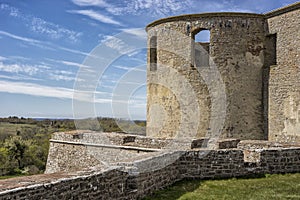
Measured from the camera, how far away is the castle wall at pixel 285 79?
500 inches

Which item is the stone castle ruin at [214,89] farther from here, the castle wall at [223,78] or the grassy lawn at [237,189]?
the grassy lawn at [237,189]

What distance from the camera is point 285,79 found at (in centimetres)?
1313

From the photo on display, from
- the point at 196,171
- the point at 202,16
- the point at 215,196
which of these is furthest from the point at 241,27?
the point at 215,196

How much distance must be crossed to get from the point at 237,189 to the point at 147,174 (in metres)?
1.94

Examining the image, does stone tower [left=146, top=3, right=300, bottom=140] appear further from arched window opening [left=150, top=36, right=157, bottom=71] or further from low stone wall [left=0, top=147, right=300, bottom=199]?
low stone wall [left=0, top=147, right=300, bottom=199]

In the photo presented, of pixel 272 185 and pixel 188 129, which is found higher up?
pixel 188 129

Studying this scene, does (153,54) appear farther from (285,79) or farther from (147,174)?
(147,174)

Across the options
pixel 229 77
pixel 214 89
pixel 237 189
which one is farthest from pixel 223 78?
pixel 237 189

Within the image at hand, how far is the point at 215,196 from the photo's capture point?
6.72 m

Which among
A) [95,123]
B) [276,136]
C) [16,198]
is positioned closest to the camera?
[16,198]

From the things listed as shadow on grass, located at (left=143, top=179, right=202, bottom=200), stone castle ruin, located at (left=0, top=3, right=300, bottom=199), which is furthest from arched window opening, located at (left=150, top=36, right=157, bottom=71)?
shadow on grass, located at (left=143, top=179, right=202, bottom=200)

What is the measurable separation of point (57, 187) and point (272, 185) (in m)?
4.78

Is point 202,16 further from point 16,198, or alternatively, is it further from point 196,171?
point 16,198

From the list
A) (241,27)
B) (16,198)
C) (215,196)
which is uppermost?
(241,27)
